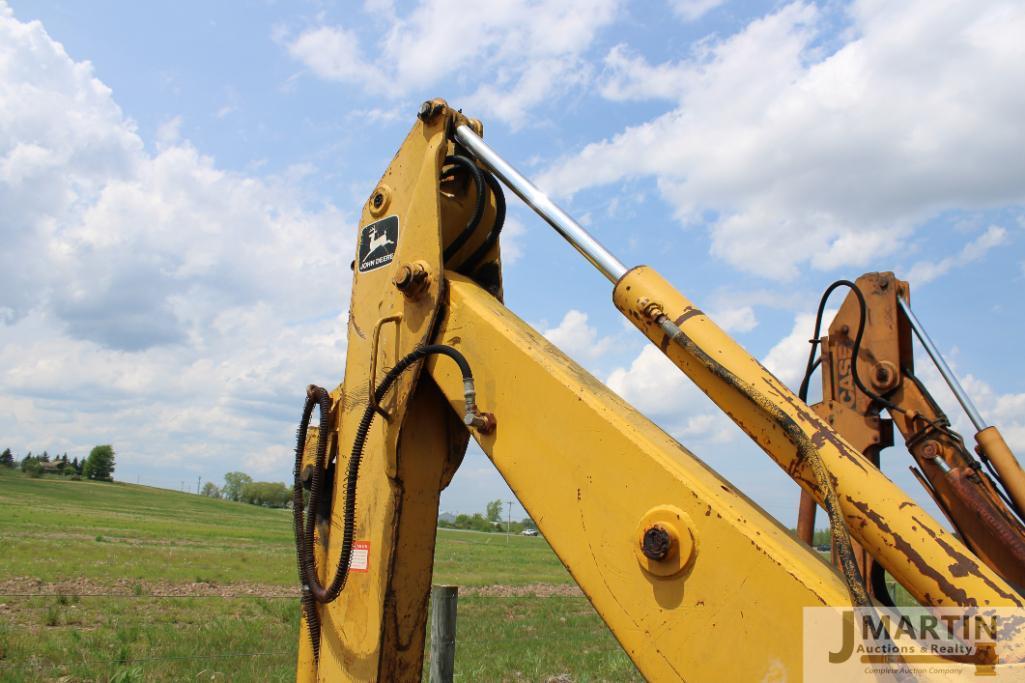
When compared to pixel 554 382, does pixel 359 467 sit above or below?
below

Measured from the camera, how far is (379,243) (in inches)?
126

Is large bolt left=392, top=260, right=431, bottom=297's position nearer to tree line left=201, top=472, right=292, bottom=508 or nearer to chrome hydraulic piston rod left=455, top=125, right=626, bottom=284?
chrome hydraulic piston rod left=455, top=125, right=626, bottom=284

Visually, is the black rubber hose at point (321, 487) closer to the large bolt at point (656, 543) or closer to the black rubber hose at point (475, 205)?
the black rubber hose at point (475, 205)

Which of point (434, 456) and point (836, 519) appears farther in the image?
point (434, 456)

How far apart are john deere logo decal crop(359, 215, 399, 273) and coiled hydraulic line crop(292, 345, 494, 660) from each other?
1.68 feet

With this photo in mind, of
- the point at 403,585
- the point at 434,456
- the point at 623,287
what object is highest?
the point at 623,287

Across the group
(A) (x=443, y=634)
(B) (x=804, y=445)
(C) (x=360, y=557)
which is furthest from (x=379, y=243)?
(A) (x=443, y=634)

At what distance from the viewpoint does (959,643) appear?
1.79 metres

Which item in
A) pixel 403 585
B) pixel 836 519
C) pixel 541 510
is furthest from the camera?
pixel 403 585

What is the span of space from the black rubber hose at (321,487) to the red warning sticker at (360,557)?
41 mm

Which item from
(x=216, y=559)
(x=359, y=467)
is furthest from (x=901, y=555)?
(x=216, y=559)

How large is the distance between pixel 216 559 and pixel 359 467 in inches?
770

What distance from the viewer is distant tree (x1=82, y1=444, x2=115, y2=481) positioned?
90.7 m

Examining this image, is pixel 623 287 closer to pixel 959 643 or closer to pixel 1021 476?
pixel 959 643
